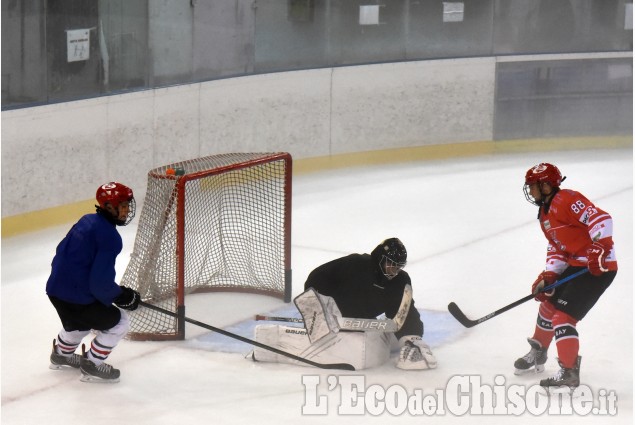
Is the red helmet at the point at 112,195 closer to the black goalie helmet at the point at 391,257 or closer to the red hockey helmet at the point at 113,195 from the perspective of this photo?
the red hockey helmet at the point at 113,195

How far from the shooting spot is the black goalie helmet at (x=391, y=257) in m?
5.15

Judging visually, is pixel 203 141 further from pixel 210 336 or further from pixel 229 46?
pixel 210 336

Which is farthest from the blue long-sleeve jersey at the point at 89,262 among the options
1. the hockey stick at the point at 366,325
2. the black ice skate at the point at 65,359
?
the hockey stick at the point at 366,325

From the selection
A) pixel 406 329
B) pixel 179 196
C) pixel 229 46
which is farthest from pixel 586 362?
pixel 229 46

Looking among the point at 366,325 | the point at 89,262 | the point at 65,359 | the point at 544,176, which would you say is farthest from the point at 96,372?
the point at 544,176

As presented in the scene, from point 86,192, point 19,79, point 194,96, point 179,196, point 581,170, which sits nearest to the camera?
point 179,196

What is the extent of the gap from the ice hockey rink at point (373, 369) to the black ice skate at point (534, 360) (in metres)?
0.05

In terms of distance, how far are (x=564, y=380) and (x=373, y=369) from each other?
85 centimetres

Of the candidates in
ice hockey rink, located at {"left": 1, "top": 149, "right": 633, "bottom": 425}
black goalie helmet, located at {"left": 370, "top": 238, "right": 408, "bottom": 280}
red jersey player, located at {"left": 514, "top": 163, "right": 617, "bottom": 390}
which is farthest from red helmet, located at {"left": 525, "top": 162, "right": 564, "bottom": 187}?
ice hockey rink, located at {"left": 1, "top": 149, "right": 633, "bottom": 425}

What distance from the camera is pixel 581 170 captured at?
1051cm

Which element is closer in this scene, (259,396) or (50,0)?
(259,396)

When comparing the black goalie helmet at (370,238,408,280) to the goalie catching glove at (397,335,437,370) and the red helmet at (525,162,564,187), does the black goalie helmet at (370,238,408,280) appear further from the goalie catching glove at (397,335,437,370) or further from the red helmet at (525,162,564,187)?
the red helmet at (525,162,564,187)

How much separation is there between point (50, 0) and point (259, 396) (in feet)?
12.8

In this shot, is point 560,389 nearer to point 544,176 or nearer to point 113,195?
point 544,176
